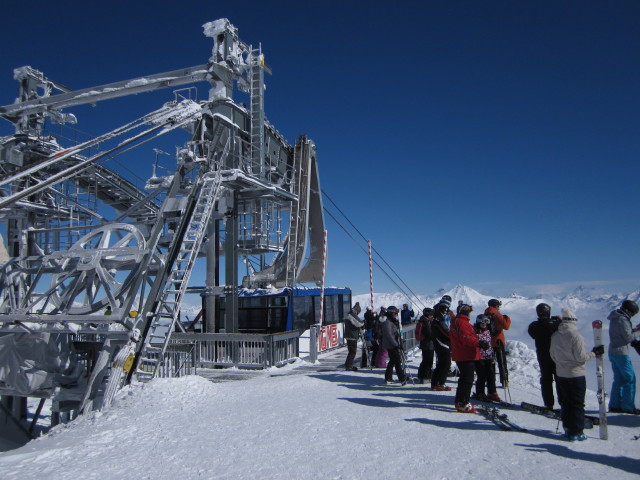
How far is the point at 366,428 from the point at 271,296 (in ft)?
32.6

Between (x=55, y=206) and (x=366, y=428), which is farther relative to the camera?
(x=55, y=206)

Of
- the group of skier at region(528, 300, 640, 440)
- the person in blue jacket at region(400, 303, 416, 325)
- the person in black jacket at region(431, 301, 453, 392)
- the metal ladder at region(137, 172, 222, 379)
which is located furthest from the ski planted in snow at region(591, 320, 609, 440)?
the person in blue jacket at region(400, 303, 416, 325)

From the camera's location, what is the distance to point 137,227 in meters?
12.5

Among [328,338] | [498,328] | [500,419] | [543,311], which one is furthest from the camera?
[328,338]

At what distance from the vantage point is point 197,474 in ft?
16.4

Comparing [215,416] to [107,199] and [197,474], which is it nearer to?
[197,474]

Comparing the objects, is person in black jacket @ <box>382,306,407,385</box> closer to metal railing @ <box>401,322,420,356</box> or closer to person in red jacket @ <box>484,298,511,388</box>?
person in red jacket @ <box>484,298,511,388</box>

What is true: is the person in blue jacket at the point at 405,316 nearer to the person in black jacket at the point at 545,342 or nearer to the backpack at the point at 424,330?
the backpack at the point at 424,330

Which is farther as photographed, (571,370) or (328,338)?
(328,338)

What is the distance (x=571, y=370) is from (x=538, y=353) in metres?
1.56

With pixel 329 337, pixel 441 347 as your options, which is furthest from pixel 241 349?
pixel 441 347

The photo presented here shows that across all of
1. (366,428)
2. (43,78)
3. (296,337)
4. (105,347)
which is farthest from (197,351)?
(43,78)

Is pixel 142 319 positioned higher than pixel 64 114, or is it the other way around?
pixel 64 114

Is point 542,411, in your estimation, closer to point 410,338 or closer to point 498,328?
point 498,328
